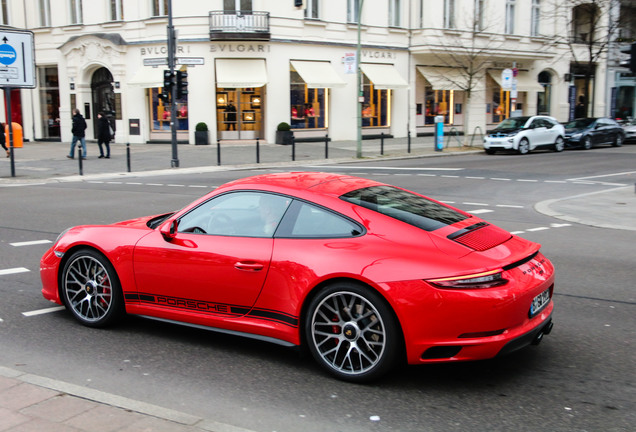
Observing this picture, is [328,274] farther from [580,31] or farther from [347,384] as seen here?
[580,31]

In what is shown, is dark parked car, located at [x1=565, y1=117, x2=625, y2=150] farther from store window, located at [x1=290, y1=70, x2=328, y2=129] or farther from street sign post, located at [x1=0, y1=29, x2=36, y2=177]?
street sign post, located at [x1=0, y1=29, x2=36, y2=177]

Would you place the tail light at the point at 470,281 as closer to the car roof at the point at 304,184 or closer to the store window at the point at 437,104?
the car roof at the point at 304,184

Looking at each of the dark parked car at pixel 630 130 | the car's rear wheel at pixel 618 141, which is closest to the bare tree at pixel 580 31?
the dark parked car at pixel 630 130

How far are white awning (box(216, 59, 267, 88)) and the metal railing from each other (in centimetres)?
147

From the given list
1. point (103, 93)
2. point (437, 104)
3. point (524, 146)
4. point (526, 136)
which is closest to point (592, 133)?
point (526, 136)

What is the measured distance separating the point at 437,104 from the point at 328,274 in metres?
36.1

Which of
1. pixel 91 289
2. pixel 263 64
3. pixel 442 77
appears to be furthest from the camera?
pixel 442 77

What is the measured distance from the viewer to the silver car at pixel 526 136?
28.0 meters

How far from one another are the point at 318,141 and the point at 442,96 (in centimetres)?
953

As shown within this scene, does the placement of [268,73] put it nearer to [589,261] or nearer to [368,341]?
[589,261]

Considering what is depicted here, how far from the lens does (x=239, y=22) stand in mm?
31484

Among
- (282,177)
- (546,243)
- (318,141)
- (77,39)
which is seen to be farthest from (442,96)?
(282,177)

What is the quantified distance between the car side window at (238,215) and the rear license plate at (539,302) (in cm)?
187

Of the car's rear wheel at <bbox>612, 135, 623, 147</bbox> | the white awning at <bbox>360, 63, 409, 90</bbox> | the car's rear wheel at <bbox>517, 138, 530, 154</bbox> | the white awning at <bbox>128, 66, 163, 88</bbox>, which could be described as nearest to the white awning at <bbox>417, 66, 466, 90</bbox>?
the white awning at <bbox>360, 63, 409, 90</bbox>
